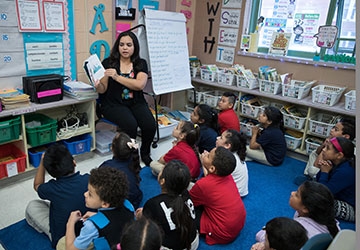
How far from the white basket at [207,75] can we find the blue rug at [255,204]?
Result: 1149 mm

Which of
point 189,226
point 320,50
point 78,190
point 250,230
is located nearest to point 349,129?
point 320,50

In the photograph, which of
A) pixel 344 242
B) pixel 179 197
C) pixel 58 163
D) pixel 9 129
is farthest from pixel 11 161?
pixel 344 242

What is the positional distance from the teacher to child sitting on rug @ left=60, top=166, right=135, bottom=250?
51.9 inches

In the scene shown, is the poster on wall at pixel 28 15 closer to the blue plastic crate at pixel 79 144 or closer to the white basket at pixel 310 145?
the blue plastic crate at pixel 79 144

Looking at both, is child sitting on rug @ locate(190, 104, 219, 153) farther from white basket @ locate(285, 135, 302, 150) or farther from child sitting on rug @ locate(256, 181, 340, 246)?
child sitting on rug @ locate(256, 181, 340, 246)

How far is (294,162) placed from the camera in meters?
3.18

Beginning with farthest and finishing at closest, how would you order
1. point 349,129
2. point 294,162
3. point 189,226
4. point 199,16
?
point 199,16 → point 294,162 → point 349,129 → point 189,226

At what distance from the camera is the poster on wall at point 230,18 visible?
3641 mm

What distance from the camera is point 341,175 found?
2.14 meters

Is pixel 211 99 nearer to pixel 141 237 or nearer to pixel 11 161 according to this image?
pixel 11 161

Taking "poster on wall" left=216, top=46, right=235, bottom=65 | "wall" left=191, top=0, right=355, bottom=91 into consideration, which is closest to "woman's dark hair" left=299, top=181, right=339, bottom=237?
"wall" left=191, top=0, right=355, bottom=91

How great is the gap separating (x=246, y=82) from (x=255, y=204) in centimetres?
151

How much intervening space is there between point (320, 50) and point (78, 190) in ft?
9.08

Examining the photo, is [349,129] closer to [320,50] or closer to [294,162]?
[294,162]
